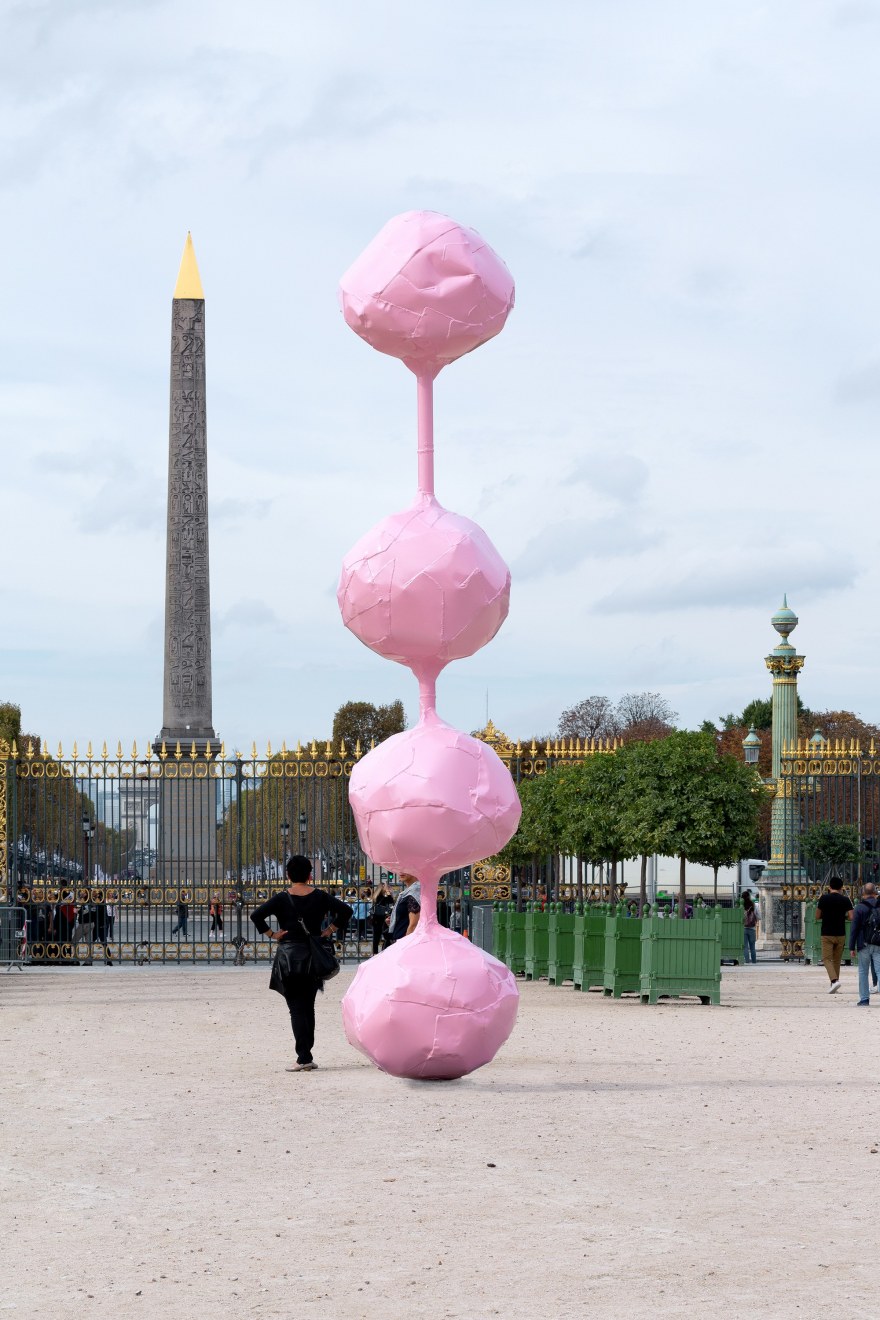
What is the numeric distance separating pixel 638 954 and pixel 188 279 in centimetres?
1797

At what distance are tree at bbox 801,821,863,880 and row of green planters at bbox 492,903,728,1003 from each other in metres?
5.68

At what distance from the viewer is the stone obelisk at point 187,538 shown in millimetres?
32500

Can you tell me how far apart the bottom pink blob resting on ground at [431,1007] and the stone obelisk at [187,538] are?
69.0 feet

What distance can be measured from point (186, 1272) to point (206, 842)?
24.2 metres

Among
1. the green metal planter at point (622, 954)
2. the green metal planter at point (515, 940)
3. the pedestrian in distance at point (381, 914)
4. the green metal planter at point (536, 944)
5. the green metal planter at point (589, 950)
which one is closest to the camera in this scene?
the green metal planter at point (622, 954)

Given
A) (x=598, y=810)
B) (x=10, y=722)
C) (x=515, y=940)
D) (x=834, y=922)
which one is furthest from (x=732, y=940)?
(x=10, y=722)

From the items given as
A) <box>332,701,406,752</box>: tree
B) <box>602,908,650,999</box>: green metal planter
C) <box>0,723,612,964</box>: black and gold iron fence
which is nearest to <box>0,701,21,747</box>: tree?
<box>332,701,406,752</box>: tree

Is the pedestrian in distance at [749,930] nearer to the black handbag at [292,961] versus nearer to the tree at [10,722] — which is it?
the black handbag at [292,961]

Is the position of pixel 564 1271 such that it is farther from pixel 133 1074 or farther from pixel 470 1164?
pixel 133 1074

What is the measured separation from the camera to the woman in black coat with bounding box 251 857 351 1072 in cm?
1197

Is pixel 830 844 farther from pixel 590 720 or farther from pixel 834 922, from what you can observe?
pixel 590 720

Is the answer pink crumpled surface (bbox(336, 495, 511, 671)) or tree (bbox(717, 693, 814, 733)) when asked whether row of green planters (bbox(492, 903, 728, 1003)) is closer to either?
pink crumpled surface (bbox(336, 495, 511, 671))

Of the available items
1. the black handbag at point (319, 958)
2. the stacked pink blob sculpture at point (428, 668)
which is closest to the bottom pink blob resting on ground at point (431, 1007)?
the stacked pink blob sculpture at point (428, 668)

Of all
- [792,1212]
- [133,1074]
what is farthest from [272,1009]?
[792,1212]
